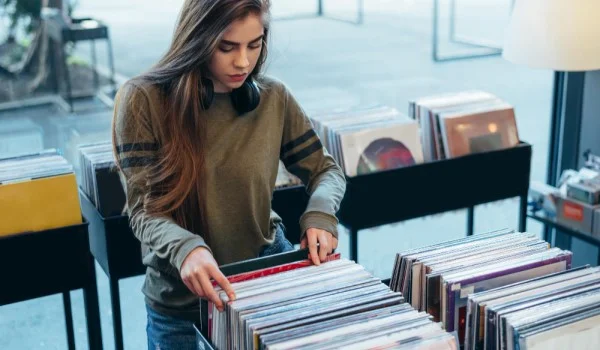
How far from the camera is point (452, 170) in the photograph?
101 inches

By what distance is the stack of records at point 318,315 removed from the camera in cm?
120

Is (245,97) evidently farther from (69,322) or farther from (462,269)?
(69,322)

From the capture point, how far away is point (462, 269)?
147 cm

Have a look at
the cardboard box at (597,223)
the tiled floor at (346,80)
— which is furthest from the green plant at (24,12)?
the cardboard box at (597,223)

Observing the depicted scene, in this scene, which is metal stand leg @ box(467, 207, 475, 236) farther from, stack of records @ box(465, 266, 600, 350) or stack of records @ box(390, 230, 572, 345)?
stack of records @ box(465, 266, 600, 350)

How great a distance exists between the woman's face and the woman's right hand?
Result: 376mm

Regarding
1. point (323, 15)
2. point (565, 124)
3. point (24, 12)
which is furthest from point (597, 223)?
point (323, 15)

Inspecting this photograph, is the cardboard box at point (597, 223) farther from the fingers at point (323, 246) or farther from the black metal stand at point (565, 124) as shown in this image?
the fingers at point (323, 246)

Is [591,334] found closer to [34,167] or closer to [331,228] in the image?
[331,228]

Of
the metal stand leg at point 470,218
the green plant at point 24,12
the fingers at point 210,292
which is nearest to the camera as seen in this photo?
the fingers at point 210,292

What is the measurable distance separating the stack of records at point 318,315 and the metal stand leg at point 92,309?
0.84 meters

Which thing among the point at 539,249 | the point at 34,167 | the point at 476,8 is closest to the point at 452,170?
the point at 539,249

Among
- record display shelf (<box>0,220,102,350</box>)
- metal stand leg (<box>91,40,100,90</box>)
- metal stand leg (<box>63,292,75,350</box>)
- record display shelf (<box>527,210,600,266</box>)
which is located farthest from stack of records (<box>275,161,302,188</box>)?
metal stand leg (<box>91,40,100,90</box>)

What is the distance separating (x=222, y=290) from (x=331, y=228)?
328 millimetres
